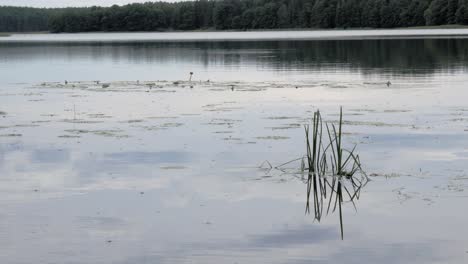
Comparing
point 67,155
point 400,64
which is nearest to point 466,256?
point 67,155

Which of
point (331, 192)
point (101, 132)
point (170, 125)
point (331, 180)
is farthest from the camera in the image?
point (170, 125)

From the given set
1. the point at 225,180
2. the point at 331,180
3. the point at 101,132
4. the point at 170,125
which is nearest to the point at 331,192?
the point at 331,180

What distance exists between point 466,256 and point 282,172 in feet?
19.7

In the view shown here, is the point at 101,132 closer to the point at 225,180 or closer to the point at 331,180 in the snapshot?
the point at 225,180

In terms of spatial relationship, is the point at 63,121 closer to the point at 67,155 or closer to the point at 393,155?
the point at 67,155

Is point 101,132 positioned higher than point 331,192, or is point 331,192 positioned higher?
point 101,132

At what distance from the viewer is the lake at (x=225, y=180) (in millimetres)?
11508

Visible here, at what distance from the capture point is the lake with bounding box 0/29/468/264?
11.5 m

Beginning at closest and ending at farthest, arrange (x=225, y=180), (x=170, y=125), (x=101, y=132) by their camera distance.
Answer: (x=225, y=180)
(x=101, y=132)
(x=170, y=125)

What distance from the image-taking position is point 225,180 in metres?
15.9

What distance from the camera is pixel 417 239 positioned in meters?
11.7

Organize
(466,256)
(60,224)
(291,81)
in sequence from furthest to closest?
(291,81) < (60,224) < (466,256)

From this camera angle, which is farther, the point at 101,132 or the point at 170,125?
the point at 170,125

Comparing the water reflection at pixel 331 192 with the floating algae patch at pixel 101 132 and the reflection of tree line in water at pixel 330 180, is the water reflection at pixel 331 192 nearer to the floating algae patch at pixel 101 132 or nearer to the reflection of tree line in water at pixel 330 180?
the reflection of tree line in water at pixel 330 180
